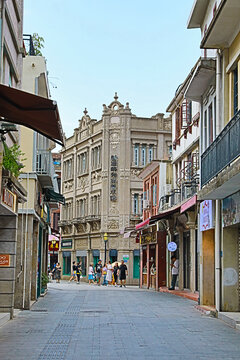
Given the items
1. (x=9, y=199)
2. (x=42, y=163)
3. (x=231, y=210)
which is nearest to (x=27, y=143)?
(x=42, y=163)

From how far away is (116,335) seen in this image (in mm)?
12648

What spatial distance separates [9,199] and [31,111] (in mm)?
4908

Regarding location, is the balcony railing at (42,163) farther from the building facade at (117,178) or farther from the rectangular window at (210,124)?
the building facade at (117,178)

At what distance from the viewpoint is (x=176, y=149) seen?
109 feet

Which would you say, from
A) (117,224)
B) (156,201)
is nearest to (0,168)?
(156,201)

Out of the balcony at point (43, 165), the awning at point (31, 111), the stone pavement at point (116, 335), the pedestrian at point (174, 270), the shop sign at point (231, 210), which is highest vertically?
the balcony at point (43, 165)

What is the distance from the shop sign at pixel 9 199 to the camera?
1385 centimetres

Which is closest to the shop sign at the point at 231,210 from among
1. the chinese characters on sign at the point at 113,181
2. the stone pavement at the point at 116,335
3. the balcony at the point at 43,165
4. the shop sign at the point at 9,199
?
the stone pavement at the point at 116,335

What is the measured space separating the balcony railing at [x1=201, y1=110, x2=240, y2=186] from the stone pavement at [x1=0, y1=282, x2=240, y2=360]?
12.7 feet

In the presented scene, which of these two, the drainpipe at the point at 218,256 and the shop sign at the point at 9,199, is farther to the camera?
the drainpipe at the point at 218,256

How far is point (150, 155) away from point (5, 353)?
141 ft

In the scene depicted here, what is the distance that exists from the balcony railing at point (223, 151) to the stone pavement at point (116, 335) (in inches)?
153

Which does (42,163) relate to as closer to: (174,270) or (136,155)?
(174,270)

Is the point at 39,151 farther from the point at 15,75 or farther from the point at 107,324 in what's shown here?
the point at 107,324
